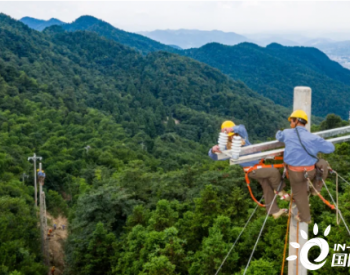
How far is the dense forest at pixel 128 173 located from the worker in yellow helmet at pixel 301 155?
6.37 m

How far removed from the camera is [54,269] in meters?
25.4

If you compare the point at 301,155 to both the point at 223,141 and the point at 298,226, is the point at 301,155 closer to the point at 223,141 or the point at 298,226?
the point at 298,226

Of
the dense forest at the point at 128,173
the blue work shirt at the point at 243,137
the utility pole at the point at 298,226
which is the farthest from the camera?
the dense forest at the point at 128,173

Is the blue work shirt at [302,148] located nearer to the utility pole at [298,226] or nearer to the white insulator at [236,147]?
the utility pole at [298,226]

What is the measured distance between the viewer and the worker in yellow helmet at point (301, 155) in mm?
5199

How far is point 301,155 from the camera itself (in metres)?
5.21

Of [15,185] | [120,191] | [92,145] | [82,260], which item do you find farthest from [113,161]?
[82,260]

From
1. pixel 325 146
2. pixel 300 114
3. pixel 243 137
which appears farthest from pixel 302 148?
pixel 243 137

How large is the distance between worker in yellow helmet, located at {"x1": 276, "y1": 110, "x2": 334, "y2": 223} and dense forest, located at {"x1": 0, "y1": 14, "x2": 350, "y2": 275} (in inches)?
251

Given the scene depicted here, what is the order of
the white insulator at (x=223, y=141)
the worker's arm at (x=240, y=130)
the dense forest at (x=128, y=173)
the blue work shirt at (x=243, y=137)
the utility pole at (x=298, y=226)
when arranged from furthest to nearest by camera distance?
the dense forest at (x=128, y=173)
the worker's arm at (x=240, y=130)
the blue work shirt at (x=243, y=137)
the white insulator at (x=223, y=141)
the utility pole at (x=298, y=226)

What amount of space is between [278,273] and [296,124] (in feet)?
27.2

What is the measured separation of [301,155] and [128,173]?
77.3ft

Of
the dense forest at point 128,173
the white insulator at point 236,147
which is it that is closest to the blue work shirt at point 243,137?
the white insulator at point 236,147

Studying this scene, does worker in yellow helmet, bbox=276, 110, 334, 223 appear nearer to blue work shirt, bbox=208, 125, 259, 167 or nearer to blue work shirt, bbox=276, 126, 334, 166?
blue work shirt, bbox=276, 126, 334, 166
